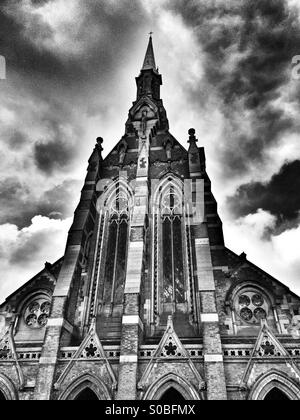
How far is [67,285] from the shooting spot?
15984 millimetres

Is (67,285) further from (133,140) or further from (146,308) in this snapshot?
(133,140)

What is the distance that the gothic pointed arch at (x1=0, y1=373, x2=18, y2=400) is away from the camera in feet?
45.7

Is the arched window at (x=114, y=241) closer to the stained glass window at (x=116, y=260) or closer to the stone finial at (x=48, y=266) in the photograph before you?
the stained glass window at (x=116, y=260)

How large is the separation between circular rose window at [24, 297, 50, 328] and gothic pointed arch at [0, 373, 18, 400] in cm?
319

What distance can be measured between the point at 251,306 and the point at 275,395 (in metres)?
4.08

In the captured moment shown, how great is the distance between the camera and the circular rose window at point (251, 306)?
52.9 feet

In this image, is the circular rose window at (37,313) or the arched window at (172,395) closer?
the arched window at (172,395)

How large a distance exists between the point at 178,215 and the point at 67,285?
24.5 ft

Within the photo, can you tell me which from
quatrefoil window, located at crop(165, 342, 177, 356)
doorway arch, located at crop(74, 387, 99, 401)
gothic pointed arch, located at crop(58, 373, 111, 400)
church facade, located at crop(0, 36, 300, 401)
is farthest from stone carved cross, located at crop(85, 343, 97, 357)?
quatrefoil window, located at crop(165, 342, 177, 356)

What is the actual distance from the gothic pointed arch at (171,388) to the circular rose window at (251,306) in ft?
15.3

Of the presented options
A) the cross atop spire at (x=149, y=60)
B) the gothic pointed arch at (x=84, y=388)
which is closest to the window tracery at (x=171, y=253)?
the gothic pointed arch at (x=84, y=388)

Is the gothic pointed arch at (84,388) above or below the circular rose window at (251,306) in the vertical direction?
below

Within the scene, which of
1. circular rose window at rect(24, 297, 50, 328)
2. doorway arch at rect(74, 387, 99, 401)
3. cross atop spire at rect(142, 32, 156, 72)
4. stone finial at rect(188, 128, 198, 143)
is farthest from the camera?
cross atop spire at rect(142, 32, 156, 72)

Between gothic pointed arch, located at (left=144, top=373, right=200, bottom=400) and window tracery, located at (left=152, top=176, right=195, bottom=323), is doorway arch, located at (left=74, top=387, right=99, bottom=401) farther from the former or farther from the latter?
window tracery, located at (left=152, top=176, right=195, bottom=323)
